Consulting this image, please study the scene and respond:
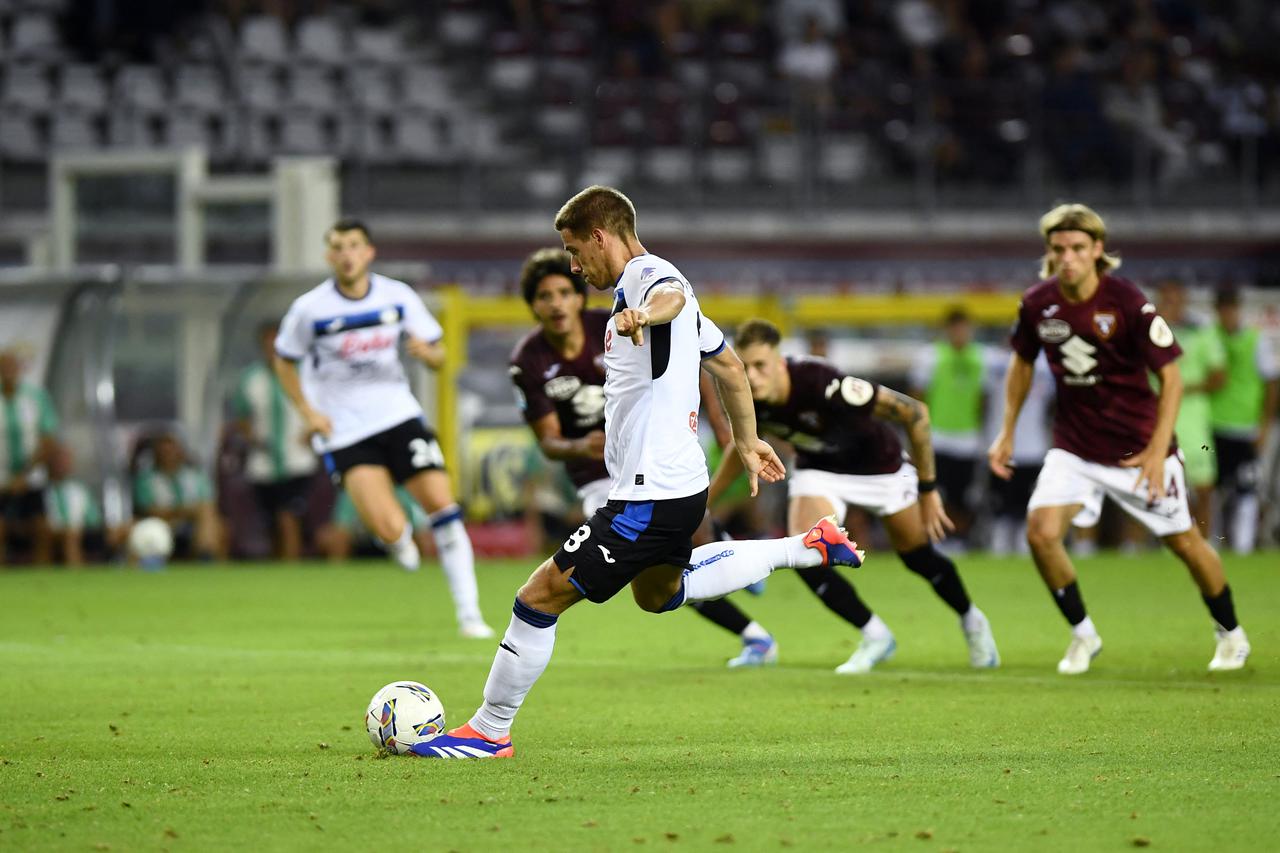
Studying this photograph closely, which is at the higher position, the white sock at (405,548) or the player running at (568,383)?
the player running at (568,383)

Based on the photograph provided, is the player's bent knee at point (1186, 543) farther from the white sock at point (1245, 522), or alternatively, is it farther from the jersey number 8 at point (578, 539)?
the white sock at point (1245, 522)

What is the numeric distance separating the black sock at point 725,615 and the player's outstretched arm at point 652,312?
11.0 feet

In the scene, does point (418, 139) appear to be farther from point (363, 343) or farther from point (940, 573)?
point (940, 573)

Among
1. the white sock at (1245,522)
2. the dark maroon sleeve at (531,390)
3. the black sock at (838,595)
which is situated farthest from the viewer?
the white sock at (1245,522)

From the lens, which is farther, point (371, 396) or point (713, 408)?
point (371, 396)

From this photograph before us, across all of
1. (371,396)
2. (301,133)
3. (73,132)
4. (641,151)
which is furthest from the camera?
(73,132)

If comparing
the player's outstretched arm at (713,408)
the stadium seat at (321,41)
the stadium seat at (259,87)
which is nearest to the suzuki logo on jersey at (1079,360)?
the player's outstretched arm at (713,408)

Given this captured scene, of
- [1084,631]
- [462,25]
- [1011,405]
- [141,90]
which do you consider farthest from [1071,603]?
[462,25]

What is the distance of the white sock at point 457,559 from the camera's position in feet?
36.6

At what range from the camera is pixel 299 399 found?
36.9 feet

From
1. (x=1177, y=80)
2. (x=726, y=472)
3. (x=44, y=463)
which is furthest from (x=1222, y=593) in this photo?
(x=1177, y=80)

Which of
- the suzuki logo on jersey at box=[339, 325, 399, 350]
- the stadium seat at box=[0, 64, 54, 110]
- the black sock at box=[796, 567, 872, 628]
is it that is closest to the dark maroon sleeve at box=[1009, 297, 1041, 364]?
the black sock at box=[796, 567, 872, 628]

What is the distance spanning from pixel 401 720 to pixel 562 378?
3.51 meters

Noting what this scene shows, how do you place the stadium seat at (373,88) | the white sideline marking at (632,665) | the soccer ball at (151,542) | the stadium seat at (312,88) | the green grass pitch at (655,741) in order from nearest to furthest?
the green grass pitch at (655,741)
the white sideline marking at (632,665)
the soccer ball at (151,542)
the stadium seat at (312,88)
the stadium seat at (373,88)
